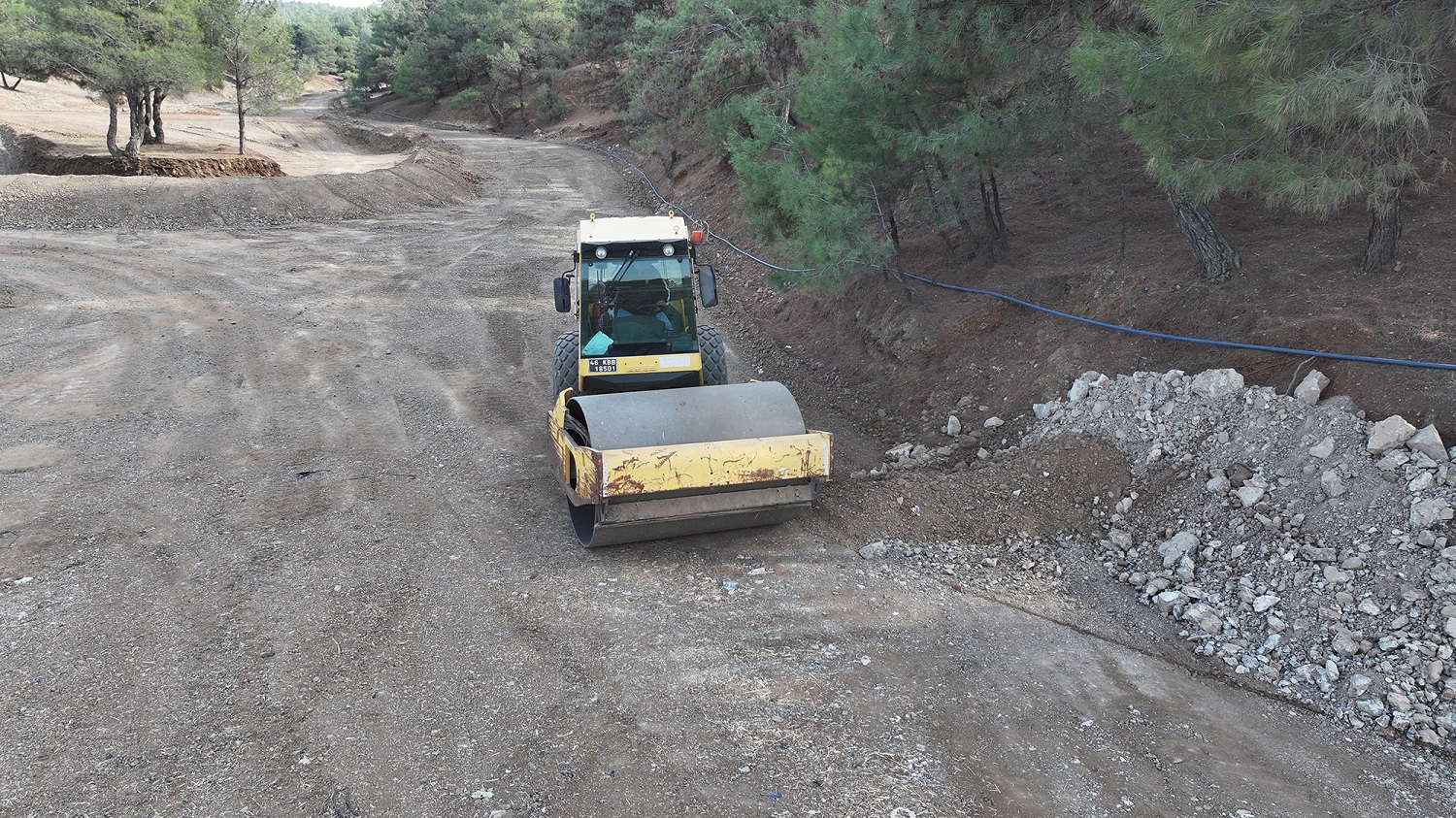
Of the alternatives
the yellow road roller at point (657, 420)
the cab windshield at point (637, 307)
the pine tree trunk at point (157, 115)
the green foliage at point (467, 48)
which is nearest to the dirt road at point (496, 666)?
the yellow road roller at point (657, 420)

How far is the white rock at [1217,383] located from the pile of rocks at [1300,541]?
1 centimetres

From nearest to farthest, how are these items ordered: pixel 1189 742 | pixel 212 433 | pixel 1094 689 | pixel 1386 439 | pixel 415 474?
1. pixel 1189 742
2. pixel 1094 689
3. pixel 1386 439
4. pixel 415 474
5. pixel 212 433

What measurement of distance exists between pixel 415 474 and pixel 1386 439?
871 cm

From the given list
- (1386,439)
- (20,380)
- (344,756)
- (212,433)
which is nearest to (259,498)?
(212,433)

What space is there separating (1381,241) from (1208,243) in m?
1.46

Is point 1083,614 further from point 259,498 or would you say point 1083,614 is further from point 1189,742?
point 259,498

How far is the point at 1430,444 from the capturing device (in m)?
6.80

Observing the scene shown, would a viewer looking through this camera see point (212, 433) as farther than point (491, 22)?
No

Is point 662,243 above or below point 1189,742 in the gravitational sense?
above

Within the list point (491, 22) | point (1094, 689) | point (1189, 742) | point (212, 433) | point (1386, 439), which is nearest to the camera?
point (1189, 742)

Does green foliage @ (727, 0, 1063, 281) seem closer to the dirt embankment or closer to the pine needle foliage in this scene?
the pine needle foliage

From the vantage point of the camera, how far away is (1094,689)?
20.1ft

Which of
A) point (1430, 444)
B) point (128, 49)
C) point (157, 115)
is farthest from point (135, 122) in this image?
point (1430, 444)

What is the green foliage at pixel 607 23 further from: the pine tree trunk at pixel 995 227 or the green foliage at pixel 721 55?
the pine tree trunk at pixel 995 227
